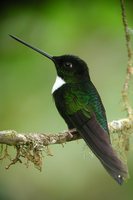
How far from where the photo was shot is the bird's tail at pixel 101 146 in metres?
5.35

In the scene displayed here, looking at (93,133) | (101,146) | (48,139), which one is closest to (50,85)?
(93,133)

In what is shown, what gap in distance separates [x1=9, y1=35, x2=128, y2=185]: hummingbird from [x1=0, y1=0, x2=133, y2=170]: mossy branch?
14 centimetres

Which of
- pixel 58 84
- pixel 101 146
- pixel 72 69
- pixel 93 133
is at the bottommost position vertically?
pixel 101 146

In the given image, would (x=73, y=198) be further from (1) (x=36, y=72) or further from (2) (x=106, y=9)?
(2) (x=106, y=9)

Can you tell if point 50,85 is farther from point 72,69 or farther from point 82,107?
point 82,107

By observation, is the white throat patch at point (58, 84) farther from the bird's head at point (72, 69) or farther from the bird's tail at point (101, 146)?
the bird's tail at point (101, 146)

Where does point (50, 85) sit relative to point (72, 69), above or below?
above

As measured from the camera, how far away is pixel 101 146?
5.73 meters

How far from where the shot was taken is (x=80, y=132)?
593 cm

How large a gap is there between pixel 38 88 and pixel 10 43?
536 mm

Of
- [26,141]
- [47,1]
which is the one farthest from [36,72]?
[26,141]

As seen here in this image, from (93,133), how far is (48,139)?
53 cm

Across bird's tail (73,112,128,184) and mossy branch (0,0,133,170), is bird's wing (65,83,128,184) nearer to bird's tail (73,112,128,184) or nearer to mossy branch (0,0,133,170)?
bird's tail (73,112,128,184)

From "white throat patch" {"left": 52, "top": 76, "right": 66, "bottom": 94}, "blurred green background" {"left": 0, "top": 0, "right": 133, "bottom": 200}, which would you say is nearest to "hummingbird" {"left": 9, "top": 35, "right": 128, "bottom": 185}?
"white throat patch" {"left": 52, "top": 76, "right": 66, "bottom": 94}
